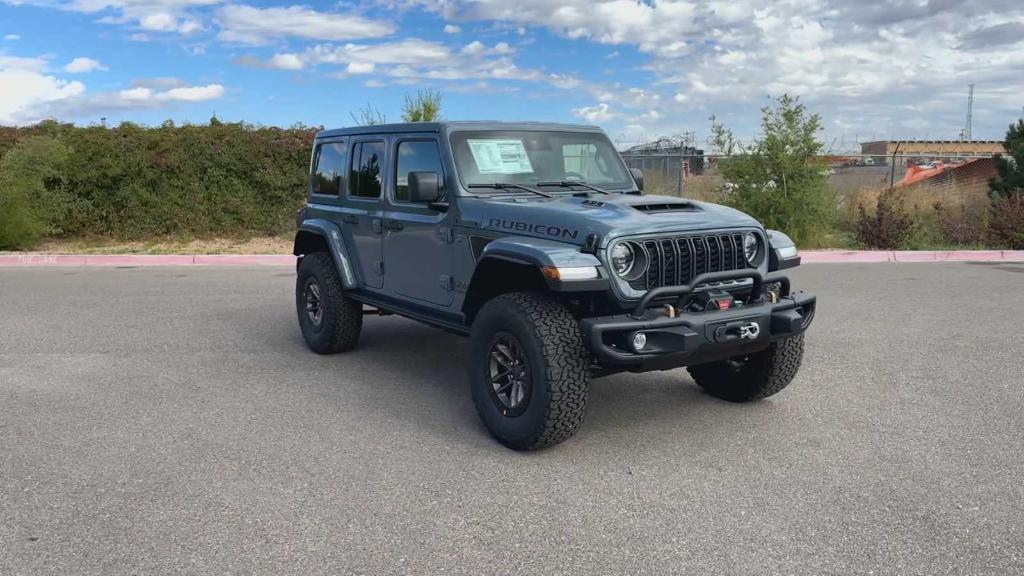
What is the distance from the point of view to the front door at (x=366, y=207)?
611 centimetres

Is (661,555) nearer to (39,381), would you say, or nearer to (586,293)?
(586,293)

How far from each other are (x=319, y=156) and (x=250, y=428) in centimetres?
285

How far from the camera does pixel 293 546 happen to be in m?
3.45

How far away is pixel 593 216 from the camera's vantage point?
4531mm

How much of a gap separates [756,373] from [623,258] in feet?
4.76

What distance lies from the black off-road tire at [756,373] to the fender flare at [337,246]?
2.64 meters

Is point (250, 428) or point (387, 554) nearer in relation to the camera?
point (387, 554)

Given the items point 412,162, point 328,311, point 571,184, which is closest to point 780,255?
point 571,184

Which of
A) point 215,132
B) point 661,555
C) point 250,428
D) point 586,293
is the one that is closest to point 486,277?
point 586,293

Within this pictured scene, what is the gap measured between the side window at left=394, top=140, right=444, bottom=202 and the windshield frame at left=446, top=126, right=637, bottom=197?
149 mm

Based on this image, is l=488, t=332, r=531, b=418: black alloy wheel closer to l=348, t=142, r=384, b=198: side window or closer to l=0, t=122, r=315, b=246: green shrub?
l=348, t=142, r=384, b=198: side window

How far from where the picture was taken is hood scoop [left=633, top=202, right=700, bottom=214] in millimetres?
4820

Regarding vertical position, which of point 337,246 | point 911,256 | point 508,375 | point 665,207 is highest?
point 665,207

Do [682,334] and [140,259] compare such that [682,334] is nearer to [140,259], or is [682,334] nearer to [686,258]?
[686,258]
